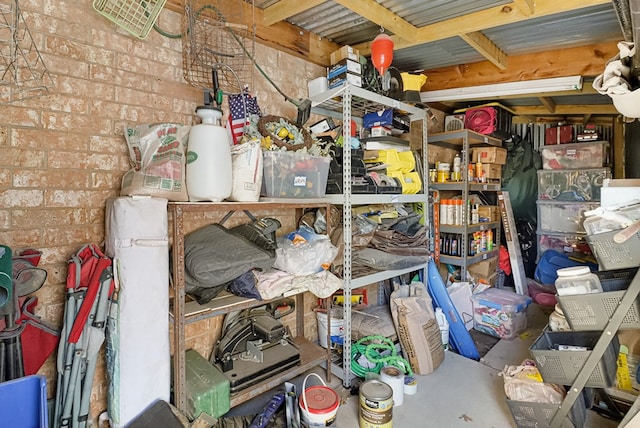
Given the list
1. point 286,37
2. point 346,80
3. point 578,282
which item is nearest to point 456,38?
point 346,80

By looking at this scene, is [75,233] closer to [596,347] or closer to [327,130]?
[327,130]

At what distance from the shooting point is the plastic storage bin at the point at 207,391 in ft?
5.07

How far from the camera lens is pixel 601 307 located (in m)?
1.55

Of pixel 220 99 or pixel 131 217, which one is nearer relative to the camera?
pixel 131 217

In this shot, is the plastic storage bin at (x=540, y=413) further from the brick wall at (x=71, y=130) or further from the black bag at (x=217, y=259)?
the brick wall at (x=71, y=130)

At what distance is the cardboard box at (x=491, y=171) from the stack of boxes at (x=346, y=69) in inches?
78.3

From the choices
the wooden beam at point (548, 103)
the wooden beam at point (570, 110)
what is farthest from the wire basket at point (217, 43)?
the wooden beam at point (570, 110)

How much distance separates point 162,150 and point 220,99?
0.45m

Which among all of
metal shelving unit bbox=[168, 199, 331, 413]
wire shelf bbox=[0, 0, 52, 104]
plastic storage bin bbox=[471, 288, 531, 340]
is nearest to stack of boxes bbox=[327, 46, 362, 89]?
metal shelving unit bbox=[168, 199, 331, 413]

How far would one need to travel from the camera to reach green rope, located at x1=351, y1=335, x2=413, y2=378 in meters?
2.20

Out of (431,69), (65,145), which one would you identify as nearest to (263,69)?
(65,145)

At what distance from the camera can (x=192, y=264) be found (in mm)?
1553

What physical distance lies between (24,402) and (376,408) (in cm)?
144

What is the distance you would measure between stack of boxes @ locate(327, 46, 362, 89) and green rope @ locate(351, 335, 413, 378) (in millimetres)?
1786
